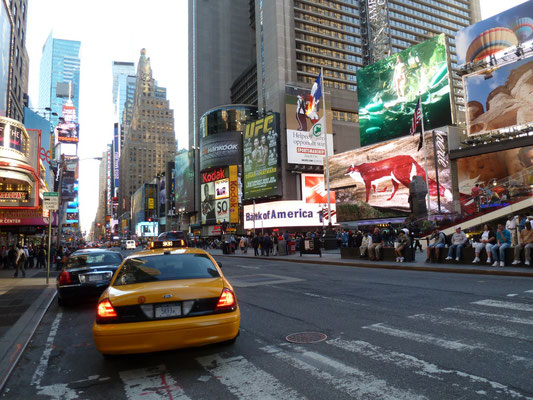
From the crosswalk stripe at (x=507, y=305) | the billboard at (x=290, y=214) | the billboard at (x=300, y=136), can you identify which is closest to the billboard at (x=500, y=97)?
the billboard at (x=300, y=136)

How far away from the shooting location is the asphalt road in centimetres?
360

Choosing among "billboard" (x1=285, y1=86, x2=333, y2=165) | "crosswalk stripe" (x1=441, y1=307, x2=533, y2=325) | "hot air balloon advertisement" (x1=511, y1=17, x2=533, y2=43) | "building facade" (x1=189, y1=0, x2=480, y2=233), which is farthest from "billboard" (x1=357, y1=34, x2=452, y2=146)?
"crosswalk stripe" (x1=441, y1=307, x2=533, y2=325)

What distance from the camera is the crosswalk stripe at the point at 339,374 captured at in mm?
3406

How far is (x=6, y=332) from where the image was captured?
6441 mm

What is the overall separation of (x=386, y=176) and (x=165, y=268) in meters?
49.0

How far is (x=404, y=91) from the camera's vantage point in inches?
2151

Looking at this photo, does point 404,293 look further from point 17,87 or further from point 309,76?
point 309,76

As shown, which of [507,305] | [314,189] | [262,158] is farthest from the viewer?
[262,158]

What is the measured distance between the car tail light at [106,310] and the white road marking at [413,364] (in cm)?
285

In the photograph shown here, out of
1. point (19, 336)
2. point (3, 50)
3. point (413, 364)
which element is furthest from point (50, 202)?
point (3, 50)

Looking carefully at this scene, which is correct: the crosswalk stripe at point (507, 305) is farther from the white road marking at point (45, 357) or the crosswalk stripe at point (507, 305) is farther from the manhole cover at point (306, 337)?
the white road marking at point (45, 357)

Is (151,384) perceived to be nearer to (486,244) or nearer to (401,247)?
(486,244)

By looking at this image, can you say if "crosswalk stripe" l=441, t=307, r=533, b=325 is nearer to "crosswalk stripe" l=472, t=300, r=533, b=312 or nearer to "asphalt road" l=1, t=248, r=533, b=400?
"asphalt road" l=1, t=248, r=533, b=400

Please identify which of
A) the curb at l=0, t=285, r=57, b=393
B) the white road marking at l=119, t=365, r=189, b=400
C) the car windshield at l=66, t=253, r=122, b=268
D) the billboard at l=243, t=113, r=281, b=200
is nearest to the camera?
the white road marking at l=119, t=365, r=189, b=400
